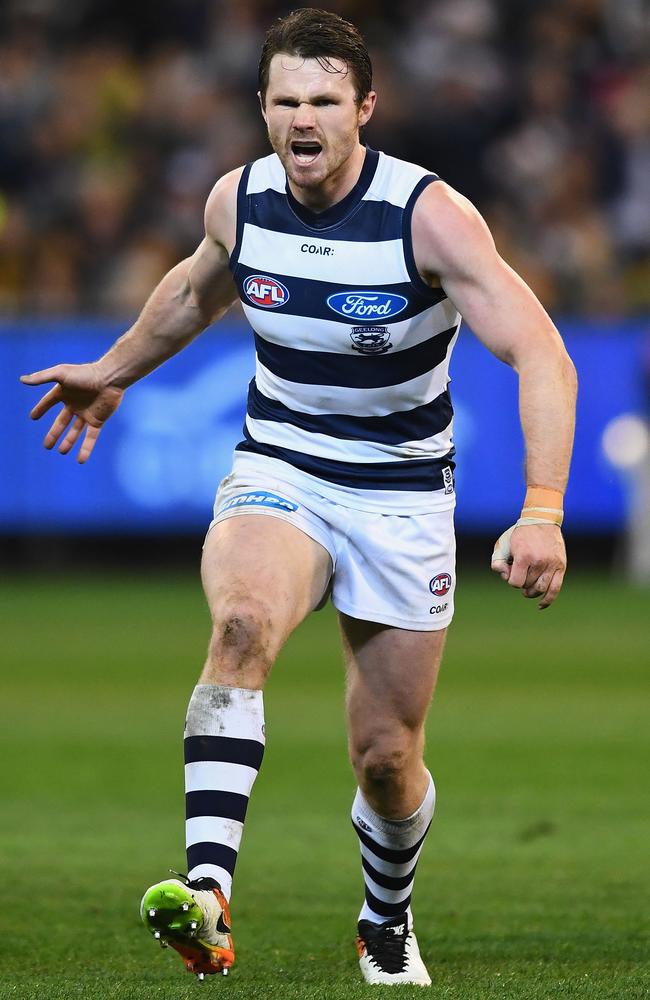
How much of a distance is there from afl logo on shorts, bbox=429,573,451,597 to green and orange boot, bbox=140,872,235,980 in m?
1.19

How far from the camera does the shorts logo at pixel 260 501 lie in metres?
4.75

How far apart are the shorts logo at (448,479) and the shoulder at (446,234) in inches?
25.8

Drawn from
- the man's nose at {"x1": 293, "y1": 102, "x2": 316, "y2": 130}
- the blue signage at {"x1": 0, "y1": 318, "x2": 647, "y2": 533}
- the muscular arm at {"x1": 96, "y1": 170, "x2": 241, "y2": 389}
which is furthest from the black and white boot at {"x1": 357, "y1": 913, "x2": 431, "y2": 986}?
the blue signage at {"x1": 0, "y1": 318, "x2": 647, "y2": 533}

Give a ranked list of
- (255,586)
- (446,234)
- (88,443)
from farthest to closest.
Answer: (88,443) < (446,234) < (255,586)

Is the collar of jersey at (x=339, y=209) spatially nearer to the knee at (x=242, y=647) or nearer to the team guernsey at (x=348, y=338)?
the team guernsey at (x=348, y=338)

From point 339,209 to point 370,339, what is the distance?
0.37m

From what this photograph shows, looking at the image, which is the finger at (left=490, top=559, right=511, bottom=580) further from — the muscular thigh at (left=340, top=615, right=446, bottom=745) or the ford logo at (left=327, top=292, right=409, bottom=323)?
the ford logo at (left=327, top=292, right=409, bottom=323)

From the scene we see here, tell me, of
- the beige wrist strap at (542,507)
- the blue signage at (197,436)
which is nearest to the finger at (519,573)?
the beige wrist strap at (542,507)

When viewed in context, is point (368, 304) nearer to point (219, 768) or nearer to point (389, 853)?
point (219, 768)

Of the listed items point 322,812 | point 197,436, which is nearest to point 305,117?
point 322,812

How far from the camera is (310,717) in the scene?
1005 cm

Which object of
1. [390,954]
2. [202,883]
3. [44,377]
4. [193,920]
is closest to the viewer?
[193,920]

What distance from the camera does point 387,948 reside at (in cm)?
501

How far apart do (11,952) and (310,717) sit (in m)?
5.05
